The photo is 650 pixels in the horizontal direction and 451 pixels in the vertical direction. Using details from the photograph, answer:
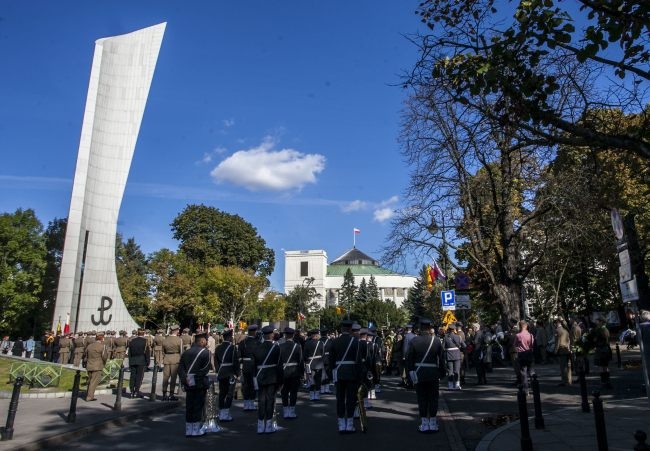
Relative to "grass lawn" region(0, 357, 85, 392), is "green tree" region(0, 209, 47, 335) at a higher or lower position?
higher

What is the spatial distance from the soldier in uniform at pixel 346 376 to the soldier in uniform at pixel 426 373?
1.07 meters

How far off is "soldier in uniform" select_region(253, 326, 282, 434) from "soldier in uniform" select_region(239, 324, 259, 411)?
25cm

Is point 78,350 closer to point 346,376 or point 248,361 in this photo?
point 248,361

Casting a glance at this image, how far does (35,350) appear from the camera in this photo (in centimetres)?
3878

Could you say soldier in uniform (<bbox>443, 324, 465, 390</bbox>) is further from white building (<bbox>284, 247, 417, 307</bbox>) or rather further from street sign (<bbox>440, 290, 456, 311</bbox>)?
white building (<bbox>284, 247, 417, 307</bbox>)

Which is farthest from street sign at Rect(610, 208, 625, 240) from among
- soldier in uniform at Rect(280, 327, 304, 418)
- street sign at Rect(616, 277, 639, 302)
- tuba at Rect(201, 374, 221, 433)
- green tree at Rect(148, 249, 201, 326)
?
green tree at Rect(148, 249, 201, 326)

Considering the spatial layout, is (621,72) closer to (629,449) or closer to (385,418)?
(629,449)

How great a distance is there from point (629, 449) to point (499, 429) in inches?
91.2

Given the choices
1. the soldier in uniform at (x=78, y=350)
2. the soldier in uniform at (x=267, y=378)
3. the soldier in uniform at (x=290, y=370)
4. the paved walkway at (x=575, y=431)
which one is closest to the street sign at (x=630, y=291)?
the paved walkway at (x=575, y=431)

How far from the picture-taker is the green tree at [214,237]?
63.8 metres

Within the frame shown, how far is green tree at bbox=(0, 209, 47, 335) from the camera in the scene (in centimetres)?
4869

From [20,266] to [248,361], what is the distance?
48.5 meters

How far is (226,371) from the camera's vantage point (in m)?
12.3

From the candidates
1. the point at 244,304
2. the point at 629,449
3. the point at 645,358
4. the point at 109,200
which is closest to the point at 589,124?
the point at 645,358
